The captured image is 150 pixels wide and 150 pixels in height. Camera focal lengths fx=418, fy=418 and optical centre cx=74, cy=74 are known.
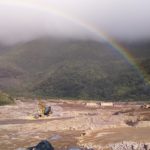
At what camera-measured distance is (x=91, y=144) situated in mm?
42750

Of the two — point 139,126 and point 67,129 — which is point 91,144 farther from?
point 67,129

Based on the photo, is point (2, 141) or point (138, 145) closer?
point (138, 145)

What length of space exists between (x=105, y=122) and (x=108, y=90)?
129012 millimetres

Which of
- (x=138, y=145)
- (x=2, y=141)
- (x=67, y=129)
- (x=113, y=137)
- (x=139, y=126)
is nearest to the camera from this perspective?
(x=138, y=145)

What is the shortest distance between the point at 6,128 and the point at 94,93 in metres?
129

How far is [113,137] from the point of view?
45969 mm

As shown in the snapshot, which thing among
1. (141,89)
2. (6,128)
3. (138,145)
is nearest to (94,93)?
(141,89)

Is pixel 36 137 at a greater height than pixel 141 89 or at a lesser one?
lesser

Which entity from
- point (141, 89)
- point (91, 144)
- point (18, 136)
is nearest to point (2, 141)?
point (18, 136)

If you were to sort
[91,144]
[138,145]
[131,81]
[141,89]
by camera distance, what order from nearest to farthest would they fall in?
[138,145], [91,144], [141,89], [131,81]

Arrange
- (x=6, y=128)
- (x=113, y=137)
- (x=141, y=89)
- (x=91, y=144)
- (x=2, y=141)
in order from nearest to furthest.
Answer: (x=91, y=144), (x=113, y=137), (x=2, y=141), (x=6, y=128), (x=141, y=89)

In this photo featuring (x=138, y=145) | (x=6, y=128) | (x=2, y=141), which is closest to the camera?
(x=138, y=145)

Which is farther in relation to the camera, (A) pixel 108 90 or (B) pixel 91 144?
(A) pixel 108 90

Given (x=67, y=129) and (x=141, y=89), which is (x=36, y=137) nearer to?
(x=67, y=129)
